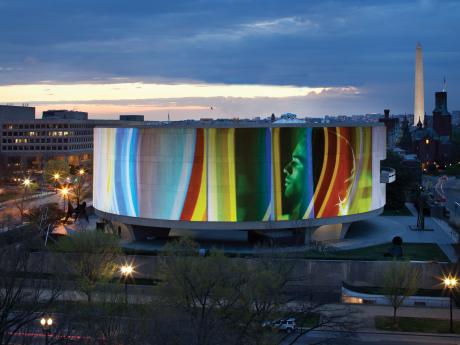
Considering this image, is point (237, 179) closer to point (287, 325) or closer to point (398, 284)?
point (398, 284)

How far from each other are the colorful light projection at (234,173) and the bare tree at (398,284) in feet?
40.5

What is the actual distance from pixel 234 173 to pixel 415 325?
17.4 metres

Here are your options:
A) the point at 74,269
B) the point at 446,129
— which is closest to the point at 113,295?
the point at 74,269

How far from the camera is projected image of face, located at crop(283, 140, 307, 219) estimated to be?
146 ft

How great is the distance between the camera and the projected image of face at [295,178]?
44469mm

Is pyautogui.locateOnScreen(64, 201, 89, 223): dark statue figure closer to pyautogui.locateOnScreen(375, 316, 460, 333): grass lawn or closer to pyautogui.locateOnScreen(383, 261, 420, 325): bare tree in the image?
pyautogui.locateOnScreen(383, 261, 420, 325): bare tree

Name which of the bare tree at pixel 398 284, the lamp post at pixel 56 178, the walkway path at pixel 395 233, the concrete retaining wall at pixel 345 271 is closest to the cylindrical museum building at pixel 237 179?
the walkway path at pixel 395 233

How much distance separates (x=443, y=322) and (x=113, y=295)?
54.2ft

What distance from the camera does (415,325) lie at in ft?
102

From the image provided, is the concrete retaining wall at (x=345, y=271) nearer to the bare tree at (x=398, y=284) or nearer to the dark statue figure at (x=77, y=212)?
the bare tree at (x=398, y=284)

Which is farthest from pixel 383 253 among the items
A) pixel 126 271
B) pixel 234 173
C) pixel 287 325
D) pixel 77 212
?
pixel 77 212

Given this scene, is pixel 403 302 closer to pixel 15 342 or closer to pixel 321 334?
pixel 321 334

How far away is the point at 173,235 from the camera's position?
48.0 meters

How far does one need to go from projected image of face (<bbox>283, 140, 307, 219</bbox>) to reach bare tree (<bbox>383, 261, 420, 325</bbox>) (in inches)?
474
